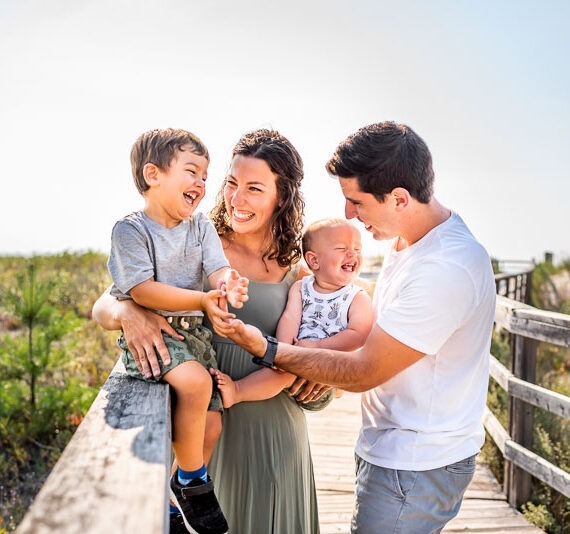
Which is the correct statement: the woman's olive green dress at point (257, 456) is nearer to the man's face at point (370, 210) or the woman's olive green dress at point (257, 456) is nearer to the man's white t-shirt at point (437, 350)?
the man's white t-shirt at point (437, 350)

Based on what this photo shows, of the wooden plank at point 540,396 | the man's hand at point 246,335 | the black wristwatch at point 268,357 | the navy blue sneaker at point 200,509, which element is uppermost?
the man's hand at point 246,335

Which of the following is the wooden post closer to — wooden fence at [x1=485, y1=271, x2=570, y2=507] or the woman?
wooden fence at [x1=485, y1=271, x2=570, y2=507]

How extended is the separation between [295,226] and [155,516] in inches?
76.5

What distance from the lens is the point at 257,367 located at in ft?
8.45

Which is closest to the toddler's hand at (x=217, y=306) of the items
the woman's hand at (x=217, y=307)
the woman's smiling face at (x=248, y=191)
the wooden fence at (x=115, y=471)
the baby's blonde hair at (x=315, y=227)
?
the woman's hand at (x=217, y=307)

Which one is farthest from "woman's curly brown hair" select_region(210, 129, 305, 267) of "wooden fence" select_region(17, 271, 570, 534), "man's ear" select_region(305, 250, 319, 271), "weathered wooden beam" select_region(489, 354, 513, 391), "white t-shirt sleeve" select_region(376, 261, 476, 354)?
"weathered wooden beam" select_region(489, 354, 513, 391)

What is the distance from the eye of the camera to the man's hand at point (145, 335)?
2.07m

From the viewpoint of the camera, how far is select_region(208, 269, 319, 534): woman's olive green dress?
261cm

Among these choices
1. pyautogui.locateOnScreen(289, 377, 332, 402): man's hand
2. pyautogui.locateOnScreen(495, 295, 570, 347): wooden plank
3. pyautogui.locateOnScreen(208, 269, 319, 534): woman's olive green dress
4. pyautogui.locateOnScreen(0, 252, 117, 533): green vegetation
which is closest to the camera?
pyautogui.locateOnScreen(289, 377, 332, 402): man's hand

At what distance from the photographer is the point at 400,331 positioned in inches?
83.0

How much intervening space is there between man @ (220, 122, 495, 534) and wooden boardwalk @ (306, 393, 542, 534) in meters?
1.81

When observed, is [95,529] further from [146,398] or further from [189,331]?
[189,331]

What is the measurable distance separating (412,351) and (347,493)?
2.74 metres

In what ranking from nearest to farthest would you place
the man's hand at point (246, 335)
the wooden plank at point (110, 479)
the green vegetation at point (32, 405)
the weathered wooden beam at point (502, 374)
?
the wooden plank at point (110, 479) → the man's hand at point (246, 335) → the weathered wooden beam at point (502, 374) → the green vegetation at point (32, 405)
